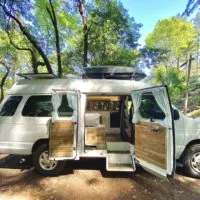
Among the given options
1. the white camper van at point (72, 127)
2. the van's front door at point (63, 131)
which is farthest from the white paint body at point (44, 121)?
the van's front door at point (63, 131)

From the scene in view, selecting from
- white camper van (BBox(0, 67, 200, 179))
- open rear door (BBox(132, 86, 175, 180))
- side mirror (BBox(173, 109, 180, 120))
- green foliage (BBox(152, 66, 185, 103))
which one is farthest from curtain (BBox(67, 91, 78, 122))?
green foliage (BBox(152, 66, 185, 103))

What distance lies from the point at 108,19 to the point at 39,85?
1010cm

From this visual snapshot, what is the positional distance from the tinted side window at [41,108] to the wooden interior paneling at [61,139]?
1.57 ft

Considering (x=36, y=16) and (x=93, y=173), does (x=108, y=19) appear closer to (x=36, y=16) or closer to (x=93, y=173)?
(x=36, y=16)

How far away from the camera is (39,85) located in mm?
6152

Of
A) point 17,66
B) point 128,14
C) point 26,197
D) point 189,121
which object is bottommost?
point 26,197

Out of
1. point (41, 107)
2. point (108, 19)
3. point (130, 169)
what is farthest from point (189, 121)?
point (108, 19)

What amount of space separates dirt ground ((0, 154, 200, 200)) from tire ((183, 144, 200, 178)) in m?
0.20

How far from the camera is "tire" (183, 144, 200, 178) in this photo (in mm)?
5704

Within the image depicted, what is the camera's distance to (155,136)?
4.64 meters

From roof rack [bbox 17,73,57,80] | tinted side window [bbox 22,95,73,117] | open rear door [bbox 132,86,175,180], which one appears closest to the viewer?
open rear door [bbox 132,86,175,180]

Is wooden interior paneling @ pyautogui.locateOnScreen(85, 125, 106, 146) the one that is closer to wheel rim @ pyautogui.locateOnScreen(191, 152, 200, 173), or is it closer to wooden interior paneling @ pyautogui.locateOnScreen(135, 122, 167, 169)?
wooden interior paneling @ pyautogui.locateOnScreen(135, 122, 167, 169)

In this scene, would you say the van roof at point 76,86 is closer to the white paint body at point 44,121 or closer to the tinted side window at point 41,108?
the white paint body at point 44,121

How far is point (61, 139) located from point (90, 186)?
1.25 metres
